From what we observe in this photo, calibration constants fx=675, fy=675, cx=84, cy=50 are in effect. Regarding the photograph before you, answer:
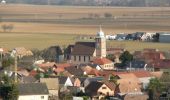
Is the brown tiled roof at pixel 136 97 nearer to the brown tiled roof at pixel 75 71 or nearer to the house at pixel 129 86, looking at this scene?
the house at pixel 129 86

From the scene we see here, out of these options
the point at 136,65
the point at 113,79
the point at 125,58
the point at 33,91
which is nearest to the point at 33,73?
the point at 113,79

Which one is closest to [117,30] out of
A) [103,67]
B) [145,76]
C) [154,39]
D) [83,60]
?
[154,39]

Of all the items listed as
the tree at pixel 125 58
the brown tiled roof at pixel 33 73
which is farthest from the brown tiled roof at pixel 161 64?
the brown tiled roof at pixel 33 73

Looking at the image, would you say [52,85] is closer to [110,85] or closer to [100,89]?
[100,89]

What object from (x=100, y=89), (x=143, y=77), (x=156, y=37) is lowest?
(x=156, y=37)

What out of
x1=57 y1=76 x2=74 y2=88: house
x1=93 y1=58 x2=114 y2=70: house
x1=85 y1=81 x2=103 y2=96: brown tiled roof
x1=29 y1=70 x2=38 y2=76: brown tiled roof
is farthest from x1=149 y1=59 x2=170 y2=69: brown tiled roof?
x1=85 y1=81 x2=103 y2=96: brown tiled roof

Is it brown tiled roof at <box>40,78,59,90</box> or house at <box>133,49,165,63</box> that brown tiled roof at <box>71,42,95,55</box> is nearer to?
house at <box>133,49,165,63</box>

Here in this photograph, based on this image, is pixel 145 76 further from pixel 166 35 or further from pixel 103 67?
pixel 166 35
